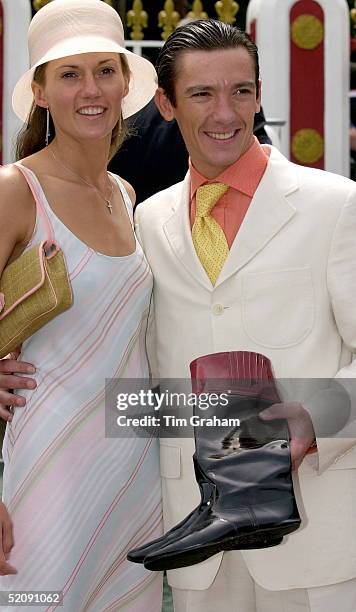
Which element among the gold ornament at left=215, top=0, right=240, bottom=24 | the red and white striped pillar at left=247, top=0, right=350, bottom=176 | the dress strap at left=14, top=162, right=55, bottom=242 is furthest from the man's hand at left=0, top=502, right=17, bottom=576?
the gold ornament at left=215, top=0, right=240, bottom=24

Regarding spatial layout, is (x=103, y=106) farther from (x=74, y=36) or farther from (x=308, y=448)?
(x=308, y=448)

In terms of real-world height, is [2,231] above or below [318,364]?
above

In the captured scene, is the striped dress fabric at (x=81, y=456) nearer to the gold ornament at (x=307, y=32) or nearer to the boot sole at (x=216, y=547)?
the boot sole at (x=216, y=547)

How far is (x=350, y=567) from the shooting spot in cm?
223

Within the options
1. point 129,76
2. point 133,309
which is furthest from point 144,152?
point 133,309

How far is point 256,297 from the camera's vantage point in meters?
2.25

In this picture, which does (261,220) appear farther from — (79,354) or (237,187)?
(79,354)

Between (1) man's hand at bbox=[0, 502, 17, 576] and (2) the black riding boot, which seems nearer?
(2) the black riding boot

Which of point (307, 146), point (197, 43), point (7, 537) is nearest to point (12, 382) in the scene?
point (7, 537)

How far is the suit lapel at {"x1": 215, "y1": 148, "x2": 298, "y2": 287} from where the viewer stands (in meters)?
2.27

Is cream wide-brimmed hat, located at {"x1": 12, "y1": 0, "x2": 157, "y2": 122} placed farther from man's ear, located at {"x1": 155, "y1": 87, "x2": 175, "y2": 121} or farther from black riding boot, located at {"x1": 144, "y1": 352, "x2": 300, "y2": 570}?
black riding boot, located at {"x1": 144, "y1": 352, "x2": 300, "y2": 570}

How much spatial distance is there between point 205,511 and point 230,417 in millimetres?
180

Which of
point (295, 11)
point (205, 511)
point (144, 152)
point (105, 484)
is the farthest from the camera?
point (295, 11)

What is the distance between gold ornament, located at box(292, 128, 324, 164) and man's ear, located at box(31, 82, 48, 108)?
16.9ft
